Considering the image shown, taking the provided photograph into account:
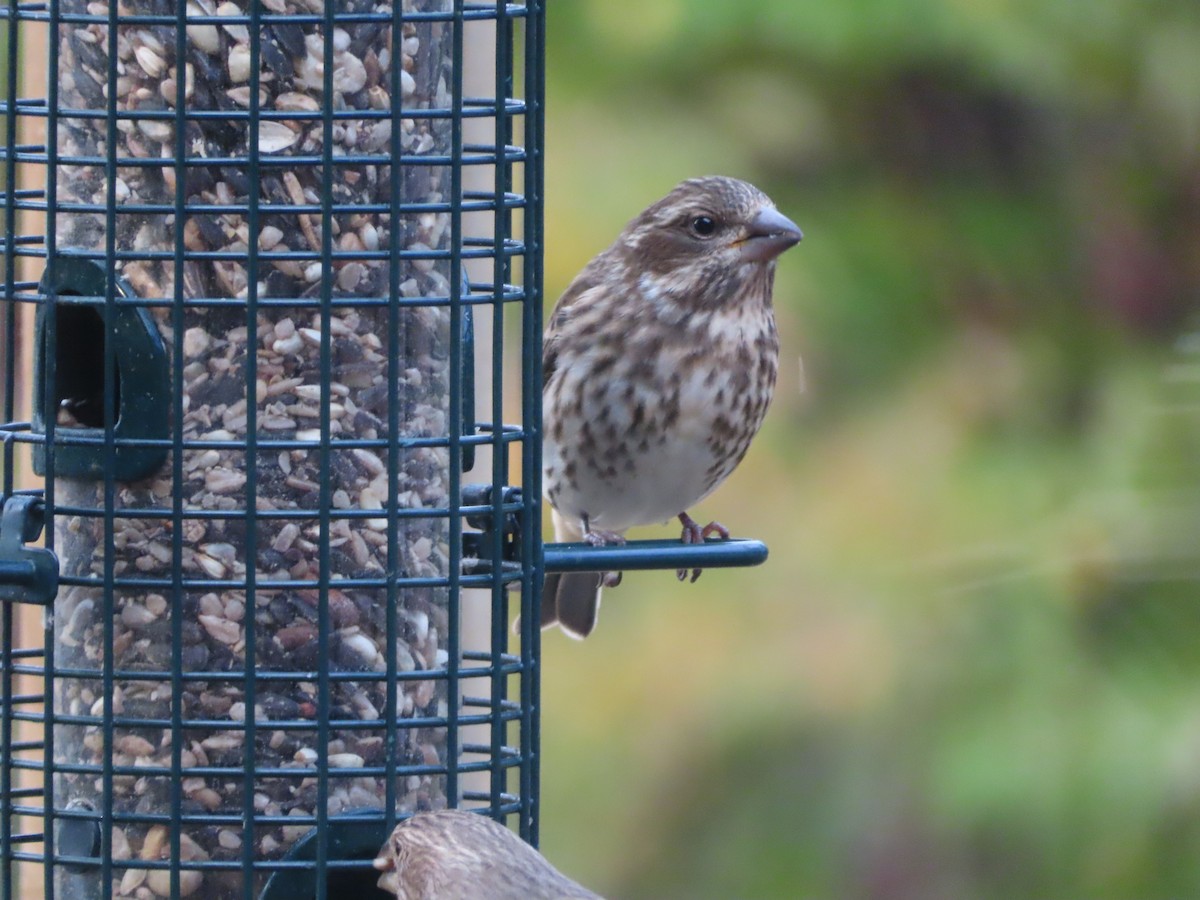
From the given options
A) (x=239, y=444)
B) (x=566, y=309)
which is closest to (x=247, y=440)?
(x=239, y=444)

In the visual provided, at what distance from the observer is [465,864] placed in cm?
465

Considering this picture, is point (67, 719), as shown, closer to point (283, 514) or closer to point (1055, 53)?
point (283, 514)

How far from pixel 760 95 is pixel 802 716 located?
275cm

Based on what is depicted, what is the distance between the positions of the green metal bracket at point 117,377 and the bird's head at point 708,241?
2.51m

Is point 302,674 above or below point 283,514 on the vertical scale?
below

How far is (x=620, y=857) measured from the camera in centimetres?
1023

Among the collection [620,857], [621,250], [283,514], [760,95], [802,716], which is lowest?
[620,857]

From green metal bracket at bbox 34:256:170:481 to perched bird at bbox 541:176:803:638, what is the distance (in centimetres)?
222

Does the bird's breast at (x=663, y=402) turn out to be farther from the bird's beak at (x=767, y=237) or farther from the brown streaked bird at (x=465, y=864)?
the brown streaked bird at (x=465, y=864)

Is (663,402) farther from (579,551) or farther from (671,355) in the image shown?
(579,551)

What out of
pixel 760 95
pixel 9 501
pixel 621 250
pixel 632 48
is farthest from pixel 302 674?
pixel 760 95

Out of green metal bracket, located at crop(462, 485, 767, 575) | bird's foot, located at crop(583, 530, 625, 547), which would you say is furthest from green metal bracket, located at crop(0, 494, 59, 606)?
bird's foot, located at crop(583, 530, 625, 547)

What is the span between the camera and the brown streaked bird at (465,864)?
4590 millimetres

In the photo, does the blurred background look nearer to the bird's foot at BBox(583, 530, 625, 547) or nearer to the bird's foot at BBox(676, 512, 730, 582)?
the bird's foot at BBox(676, 512, 730, 582)
